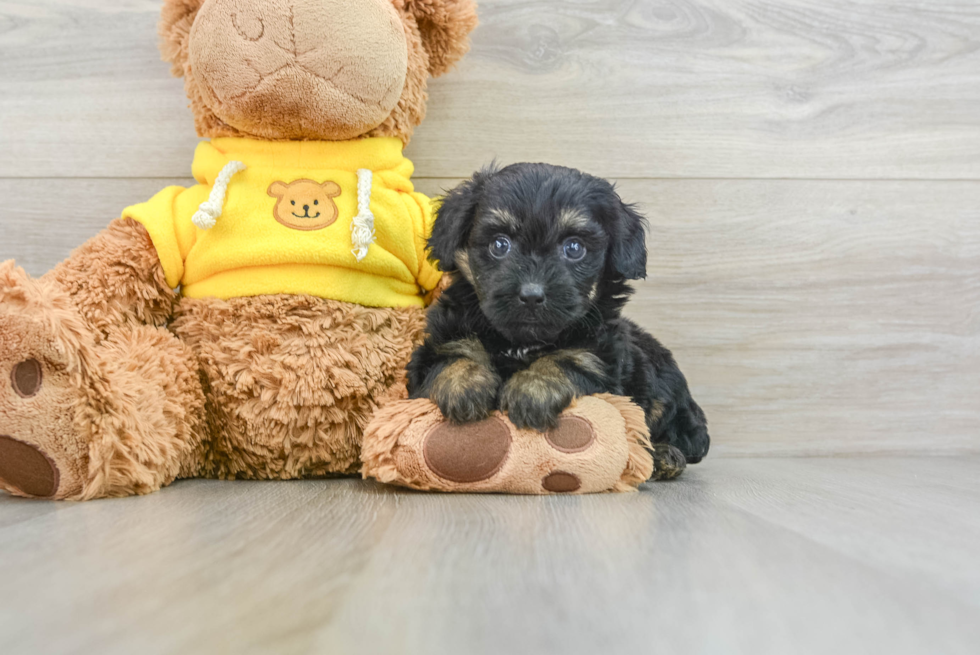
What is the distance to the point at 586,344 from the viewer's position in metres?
1.55

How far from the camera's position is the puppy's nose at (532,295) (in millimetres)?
1348

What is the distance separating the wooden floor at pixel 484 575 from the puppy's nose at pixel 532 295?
0.37 meters

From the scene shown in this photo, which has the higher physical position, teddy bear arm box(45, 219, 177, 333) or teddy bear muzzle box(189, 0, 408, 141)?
teddy bear muzzle box(189, 0, 408, 141)

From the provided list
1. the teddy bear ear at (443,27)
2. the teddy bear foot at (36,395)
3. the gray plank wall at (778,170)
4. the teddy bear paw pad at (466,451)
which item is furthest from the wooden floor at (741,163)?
the teddy bear foot at (36,395)

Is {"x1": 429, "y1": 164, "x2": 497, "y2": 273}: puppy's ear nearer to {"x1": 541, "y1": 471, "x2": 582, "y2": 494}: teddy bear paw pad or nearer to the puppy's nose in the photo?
the puppy's nose

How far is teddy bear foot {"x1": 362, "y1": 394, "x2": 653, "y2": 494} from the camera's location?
1.37m

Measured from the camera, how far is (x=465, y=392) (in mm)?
1386

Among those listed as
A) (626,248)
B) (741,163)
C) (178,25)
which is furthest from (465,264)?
(741,163)

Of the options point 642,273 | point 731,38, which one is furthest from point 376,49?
point 731,38

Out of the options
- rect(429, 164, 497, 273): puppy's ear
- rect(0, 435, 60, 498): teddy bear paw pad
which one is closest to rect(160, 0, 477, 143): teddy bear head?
rect(429, 164, 497, 273): puppy's ear

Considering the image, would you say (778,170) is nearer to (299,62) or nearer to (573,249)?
(573,249)

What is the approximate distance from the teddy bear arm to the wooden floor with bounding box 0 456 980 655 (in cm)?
43

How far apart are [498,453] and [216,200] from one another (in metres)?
0.84

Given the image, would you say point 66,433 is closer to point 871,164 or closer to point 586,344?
point 586,344
